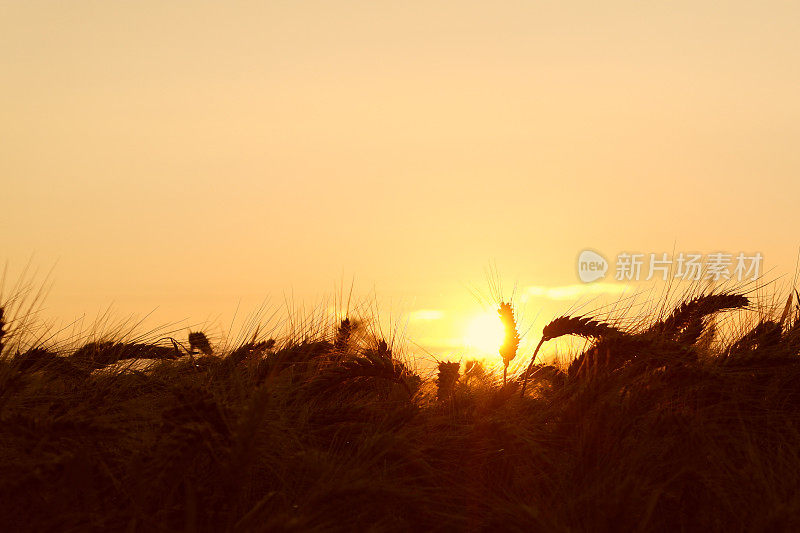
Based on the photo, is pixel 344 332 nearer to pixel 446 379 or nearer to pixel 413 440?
pixel 446 379

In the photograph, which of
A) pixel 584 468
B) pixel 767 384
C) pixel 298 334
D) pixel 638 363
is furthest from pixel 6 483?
pixel 767 384

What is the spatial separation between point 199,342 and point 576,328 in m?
2.74

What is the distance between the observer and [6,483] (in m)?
3.11

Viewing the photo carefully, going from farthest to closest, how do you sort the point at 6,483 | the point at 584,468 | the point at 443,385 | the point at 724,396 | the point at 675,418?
the point at 443,385 < the point at 724,396 < the point at 675,418 < the point at 584,468 < the point at 6,483

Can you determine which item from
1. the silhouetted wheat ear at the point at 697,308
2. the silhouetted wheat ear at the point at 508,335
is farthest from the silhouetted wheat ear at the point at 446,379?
the silhouetted wheat ear at the point at 697,308

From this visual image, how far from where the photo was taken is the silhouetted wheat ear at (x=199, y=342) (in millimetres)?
5857

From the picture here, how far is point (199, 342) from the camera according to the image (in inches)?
233

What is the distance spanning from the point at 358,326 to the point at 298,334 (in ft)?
1.40

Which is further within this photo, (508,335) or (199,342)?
(199,342)

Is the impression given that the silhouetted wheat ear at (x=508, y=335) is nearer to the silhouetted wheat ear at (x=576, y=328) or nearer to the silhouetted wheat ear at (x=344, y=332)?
the silhouetted wheat ear at (x=576, y=328)

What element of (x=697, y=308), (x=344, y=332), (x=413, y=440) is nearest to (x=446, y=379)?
(x=413, y=440)

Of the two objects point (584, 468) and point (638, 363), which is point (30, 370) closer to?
point (584, 468)

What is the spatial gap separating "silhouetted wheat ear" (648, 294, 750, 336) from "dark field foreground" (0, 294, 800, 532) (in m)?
0.01

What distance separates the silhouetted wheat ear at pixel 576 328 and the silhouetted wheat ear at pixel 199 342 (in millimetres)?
2450
